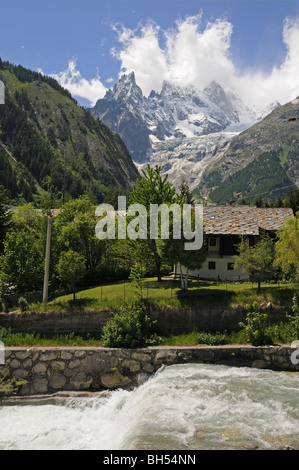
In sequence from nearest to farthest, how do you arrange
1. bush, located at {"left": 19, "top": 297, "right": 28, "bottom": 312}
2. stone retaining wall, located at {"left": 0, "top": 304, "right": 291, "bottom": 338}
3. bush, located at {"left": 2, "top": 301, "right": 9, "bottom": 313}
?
stone retaining wall, located at {"left": 0, "top": 304, "right": 291, "bottom": 338} < bush, located at {"left": 19, "top": 297, "right": 28, "bottom": 312} < bush, located at {"left": 2, "top": 301, "right": 9, "bottom": 313}

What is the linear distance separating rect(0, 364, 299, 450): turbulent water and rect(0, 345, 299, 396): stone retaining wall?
0.96 meters

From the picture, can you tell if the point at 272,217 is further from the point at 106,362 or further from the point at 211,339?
the point at 106,362

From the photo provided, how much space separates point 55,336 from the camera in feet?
89.2

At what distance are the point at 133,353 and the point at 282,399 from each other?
394 inches

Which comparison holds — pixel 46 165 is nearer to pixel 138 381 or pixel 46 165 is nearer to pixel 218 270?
pixel 218 270

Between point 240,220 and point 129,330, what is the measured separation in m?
26.9

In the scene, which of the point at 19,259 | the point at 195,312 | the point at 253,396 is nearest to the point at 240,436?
the point at 253,396

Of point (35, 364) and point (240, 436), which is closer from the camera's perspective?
point (240, 436)

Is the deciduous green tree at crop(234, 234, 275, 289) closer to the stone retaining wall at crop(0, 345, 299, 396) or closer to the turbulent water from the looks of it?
the stone retaining wall at crop(0, 345, 299, 396)

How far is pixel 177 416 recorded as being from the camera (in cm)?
1666

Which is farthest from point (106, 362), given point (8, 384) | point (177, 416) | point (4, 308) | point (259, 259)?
point (259, 259)

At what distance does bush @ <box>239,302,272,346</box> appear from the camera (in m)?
25.5

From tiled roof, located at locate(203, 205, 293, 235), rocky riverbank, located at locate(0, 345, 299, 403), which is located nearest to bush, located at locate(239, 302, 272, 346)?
rocky riverbank, located at locate(0, 345, 299, 403)

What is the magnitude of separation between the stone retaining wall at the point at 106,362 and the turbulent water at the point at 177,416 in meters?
0.96
